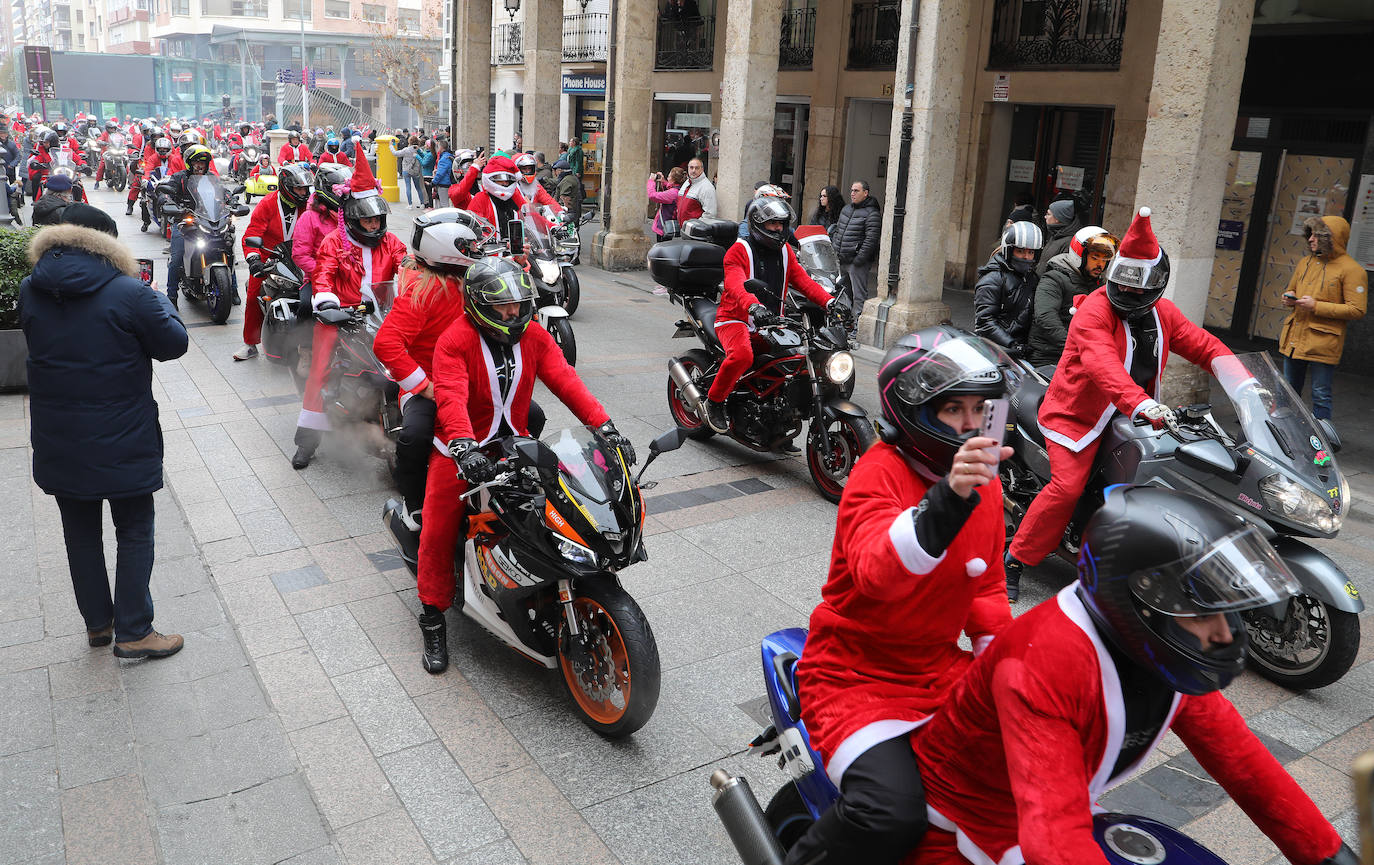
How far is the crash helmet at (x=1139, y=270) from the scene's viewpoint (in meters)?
4.84

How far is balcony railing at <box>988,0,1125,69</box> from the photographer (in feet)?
46.3

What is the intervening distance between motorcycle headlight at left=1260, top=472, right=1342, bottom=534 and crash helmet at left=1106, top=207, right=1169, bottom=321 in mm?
965

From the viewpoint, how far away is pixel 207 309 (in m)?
13.0

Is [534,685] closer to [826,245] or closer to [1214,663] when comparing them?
[1214,663]

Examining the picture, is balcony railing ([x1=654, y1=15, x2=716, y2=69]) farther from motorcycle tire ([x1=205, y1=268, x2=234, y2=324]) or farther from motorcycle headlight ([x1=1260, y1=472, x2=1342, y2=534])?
motorcycle headlight ([x1=1260, y1=472, x2=1342, y2=534])

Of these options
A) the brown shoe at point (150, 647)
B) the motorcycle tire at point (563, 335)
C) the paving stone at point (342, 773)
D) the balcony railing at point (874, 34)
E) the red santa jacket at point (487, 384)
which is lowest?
the paving stone at point (342, 773)

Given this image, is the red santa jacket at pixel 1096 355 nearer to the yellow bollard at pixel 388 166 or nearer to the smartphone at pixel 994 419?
the smartphone at pixel 994 419

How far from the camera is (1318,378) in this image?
8688 millimetres

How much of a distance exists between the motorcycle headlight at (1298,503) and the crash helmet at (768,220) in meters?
3.72

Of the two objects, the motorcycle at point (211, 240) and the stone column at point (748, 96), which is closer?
the motorcycle at point (211, 240)

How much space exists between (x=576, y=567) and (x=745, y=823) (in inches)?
61.1

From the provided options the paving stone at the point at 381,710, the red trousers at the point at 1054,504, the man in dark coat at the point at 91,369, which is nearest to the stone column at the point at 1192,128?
the red trousers at the point at 1054,504

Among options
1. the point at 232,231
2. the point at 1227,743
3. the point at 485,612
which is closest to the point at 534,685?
the point at 485,612

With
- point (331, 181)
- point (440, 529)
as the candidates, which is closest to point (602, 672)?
point (440, 529)
